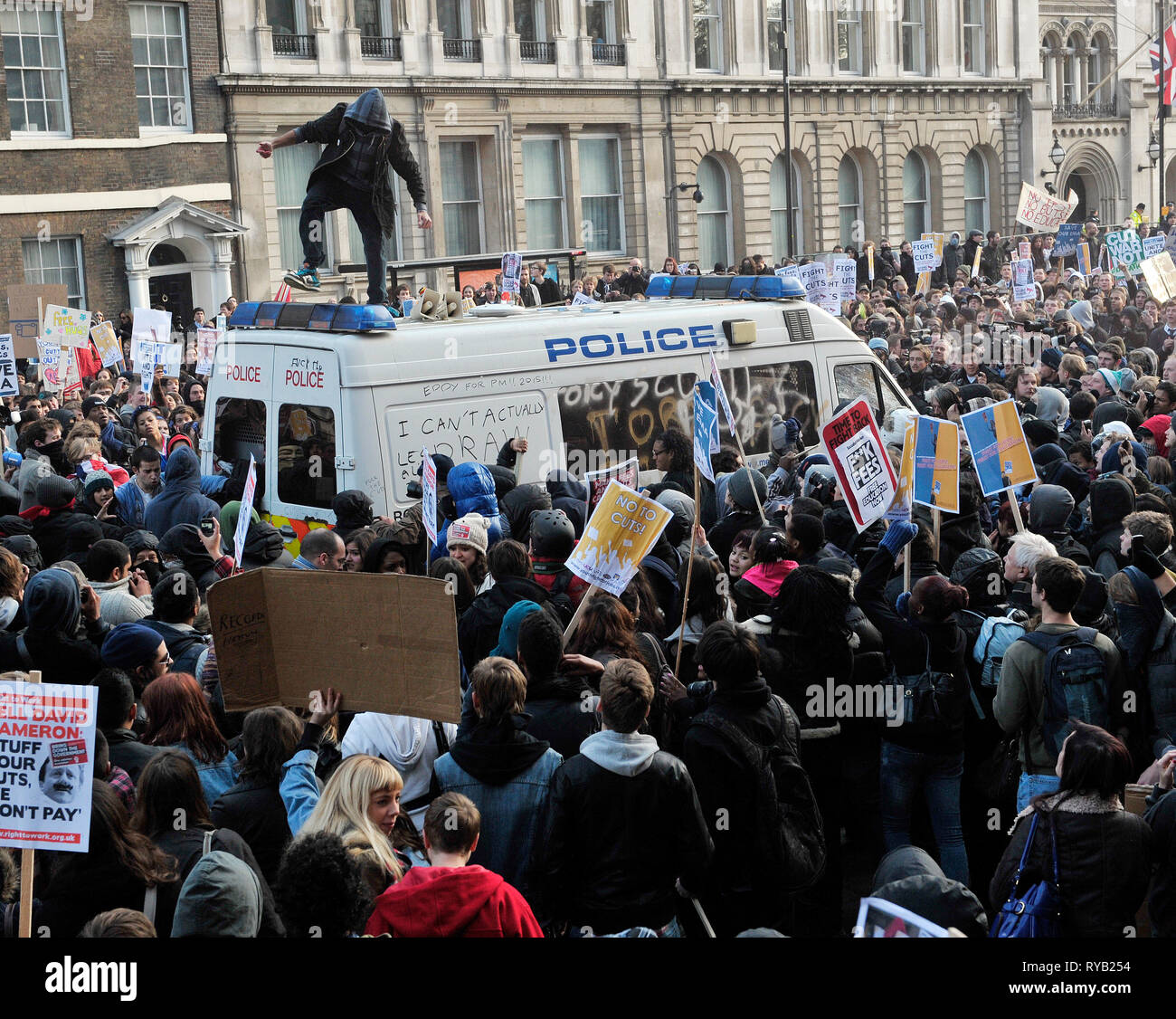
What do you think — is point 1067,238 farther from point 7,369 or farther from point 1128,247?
point 7,369

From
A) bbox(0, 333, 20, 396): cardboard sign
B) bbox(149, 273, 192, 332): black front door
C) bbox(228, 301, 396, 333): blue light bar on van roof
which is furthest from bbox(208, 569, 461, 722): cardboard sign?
bbox(149, 273, 192, 332): black front door

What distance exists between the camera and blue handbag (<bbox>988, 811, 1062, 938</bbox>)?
4172 mm

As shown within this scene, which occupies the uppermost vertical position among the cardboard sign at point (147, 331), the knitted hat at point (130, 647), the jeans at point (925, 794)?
the cardboard sign at point (147, 331)

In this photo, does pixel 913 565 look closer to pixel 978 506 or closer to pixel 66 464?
pixel 978 506

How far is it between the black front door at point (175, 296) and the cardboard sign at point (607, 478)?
17.9 metres

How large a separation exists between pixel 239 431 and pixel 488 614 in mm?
3978

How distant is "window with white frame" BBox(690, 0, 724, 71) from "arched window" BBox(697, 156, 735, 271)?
7.16 ft

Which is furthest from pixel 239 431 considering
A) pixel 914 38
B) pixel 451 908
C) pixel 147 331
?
pixel 914 38

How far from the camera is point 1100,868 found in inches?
165

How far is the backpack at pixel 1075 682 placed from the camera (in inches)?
212

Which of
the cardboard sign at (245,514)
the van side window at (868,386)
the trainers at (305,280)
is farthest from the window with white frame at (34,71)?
the cardboard sign at (245,514)

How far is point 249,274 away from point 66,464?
17189 mm

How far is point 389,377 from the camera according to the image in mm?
8742

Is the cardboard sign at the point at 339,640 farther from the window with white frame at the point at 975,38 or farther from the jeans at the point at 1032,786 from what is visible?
the window with white frame at the point at 975,38
